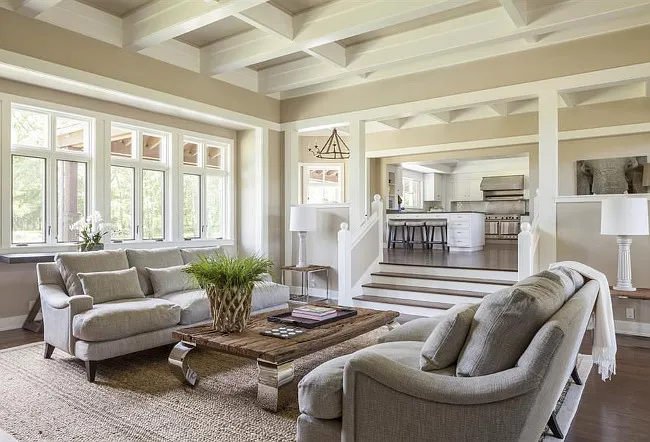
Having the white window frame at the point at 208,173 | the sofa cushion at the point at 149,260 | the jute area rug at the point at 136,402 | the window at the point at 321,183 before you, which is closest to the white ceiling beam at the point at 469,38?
the white window frame at the point at 208,173

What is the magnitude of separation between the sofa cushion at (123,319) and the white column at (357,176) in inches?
128

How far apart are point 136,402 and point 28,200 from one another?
351 cm

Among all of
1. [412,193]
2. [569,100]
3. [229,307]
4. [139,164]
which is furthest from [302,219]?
[412,193]

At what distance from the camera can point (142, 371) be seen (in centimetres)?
362

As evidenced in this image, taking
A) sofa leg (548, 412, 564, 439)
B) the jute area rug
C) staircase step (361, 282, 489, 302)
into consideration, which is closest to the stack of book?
the jute area rug

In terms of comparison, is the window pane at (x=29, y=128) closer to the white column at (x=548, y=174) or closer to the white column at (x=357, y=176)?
the white column at (x=357, y=176)

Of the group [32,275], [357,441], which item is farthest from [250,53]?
[357,441]

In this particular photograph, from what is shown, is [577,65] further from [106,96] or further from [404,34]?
[106,96]

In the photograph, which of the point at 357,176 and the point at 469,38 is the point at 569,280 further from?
the point at 357,176

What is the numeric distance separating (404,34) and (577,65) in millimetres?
1902

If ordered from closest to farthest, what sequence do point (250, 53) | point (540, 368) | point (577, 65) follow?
point (540, 368)
point (577, 65)
point (250, 53)

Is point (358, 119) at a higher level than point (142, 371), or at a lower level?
higher

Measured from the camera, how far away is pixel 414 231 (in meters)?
11.4

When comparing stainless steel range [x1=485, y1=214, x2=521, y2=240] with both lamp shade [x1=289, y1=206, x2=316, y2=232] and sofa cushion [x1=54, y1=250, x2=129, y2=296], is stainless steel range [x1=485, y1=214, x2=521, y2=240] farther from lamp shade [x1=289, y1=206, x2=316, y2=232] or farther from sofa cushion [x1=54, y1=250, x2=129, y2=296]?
sofa cushion [x1=54, y1=250, x2=129, y2=296]
